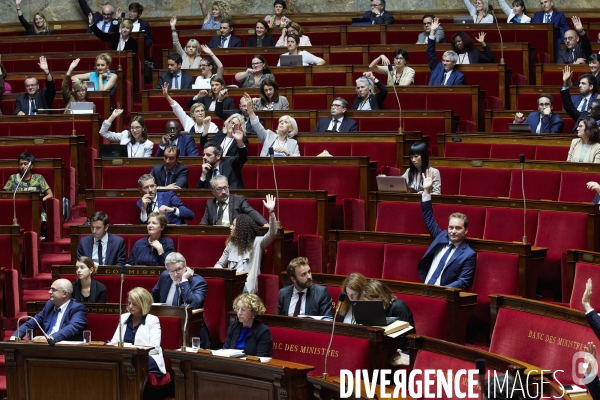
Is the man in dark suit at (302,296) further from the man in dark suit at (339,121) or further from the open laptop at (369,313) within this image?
the man in dark suit at (339,121)

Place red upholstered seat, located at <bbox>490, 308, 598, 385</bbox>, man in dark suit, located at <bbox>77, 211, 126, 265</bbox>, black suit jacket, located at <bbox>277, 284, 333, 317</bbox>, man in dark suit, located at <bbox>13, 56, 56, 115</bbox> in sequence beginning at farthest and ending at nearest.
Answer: man in dark suit, located at <bbox>13, 56, 56, 115</bbox>, man in dark suit, located at <bbox>77, 211, 126, 265</bbox>, black suit jacket, located at <bbox>277, 284, 333, 317</bbox>, red upholstered seat, located at <bbox>490, 308, 598, 385</bbox>

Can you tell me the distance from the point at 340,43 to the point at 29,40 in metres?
1.15

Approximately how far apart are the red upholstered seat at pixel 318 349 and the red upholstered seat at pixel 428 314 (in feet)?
0.72

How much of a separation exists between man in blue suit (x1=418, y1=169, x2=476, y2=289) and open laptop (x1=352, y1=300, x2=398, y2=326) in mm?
299

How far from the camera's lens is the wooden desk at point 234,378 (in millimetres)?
1887

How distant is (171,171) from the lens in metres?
2.88

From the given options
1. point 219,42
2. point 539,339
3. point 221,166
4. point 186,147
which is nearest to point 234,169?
point 221,166

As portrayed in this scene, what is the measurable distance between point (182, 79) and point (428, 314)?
67.7 inches

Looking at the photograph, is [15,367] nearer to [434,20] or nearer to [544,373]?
[544,373]

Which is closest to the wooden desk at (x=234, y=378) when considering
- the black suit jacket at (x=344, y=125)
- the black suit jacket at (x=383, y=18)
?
the black suit jacket at (x=344, y=125)

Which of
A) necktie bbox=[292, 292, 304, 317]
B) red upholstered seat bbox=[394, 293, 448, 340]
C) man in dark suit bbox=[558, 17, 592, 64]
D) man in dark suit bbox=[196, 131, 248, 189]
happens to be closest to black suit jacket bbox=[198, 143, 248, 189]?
man in dark suit bbox=[196, 131, 248, 189]

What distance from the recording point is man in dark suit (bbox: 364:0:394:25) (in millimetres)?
4082

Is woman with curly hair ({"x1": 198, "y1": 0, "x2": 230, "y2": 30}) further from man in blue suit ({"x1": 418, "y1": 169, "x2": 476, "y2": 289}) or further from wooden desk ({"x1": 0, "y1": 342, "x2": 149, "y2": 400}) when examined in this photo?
wooden desk ({"x1": 0, "y1": 342, "x2": 149, "y2": 400})

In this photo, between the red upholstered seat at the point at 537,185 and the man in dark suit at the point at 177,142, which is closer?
the red upholstered seat at the point at 537,185
